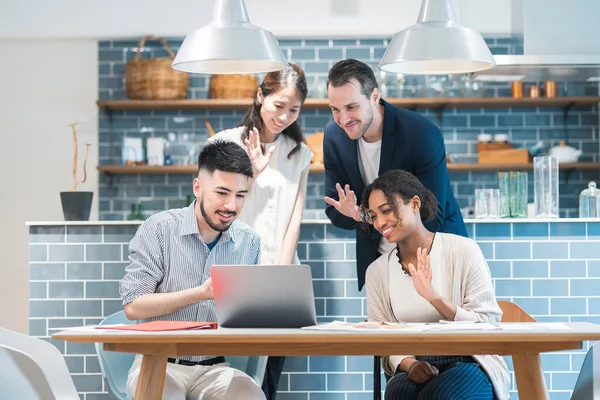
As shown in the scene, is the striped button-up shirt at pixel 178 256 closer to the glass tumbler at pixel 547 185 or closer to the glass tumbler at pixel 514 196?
the glass tumbler at pixel 514 196

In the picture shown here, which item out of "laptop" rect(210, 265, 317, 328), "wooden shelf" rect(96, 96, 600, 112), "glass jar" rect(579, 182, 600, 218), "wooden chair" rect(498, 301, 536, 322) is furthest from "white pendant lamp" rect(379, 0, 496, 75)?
"wooden shelf" rect(96, 96, 600, 112)

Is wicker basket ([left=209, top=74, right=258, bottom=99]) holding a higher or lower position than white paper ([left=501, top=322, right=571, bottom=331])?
higher

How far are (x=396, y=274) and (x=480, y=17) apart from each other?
4.26 meters

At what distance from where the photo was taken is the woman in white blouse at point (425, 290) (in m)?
2.58

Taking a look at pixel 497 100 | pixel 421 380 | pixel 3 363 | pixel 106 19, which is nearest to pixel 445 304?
pixel 421 380

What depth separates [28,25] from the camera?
21.9ft

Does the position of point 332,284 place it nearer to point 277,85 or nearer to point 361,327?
point 277,85

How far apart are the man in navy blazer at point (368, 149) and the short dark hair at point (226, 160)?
0.43m

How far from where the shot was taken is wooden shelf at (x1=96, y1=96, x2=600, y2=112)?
6.43 metres

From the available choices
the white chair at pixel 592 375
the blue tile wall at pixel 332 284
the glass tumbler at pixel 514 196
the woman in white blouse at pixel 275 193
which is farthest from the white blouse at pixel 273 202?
the white chair at pixel 592 375

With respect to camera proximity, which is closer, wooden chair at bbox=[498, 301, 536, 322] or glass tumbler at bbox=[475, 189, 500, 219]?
wooden chair at bbox=[498, 301, 536, 322]

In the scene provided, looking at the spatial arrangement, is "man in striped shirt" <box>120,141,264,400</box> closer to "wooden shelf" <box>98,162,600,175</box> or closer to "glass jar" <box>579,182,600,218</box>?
"glass jar" <box>579,182,600,218</box>

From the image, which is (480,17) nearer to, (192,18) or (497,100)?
(497,100)

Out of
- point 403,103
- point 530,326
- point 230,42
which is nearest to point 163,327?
point 530,326
